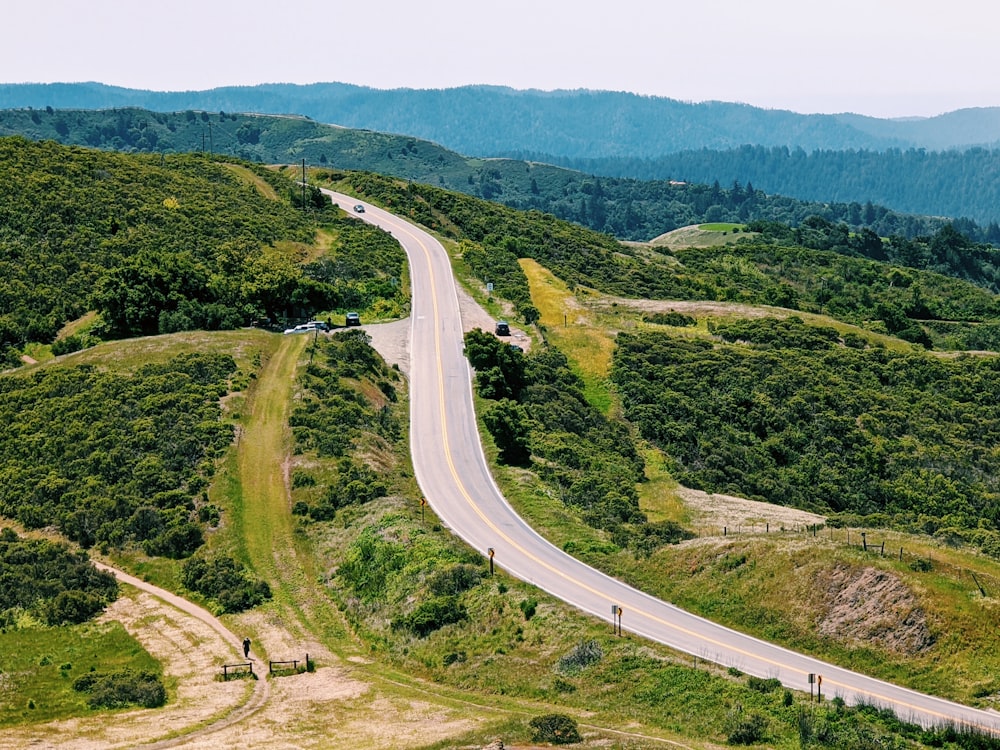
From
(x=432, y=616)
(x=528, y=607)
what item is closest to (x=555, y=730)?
(x=528, y=607)

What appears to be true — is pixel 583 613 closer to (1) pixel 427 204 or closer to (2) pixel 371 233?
(2) pixel 371 233

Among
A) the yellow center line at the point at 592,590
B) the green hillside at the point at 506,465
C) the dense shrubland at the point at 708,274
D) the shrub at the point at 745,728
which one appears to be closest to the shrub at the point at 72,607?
the green hillside at the point at 506,465

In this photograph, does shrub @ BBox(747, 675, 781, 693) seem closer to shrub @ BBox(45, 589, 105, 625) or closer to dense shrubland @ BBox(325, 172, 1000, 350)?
shrub @ BBox(45, 589, 105, 625)

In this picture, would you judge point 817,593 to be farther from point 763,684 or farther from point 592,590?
point 592,590

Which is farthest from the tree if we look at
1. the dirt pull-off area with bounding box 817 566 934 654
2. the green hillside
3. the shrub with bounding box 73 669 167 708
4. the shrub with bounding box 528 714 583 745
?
the shrub with bounding box 528 714 583 745

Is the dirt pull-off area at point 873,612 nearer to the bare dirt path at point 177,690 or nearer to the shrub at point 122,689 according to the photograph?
the bare dirt path at point 177,690

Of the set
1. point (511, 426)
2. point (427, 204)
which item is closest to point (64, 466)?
point (511, 426)
